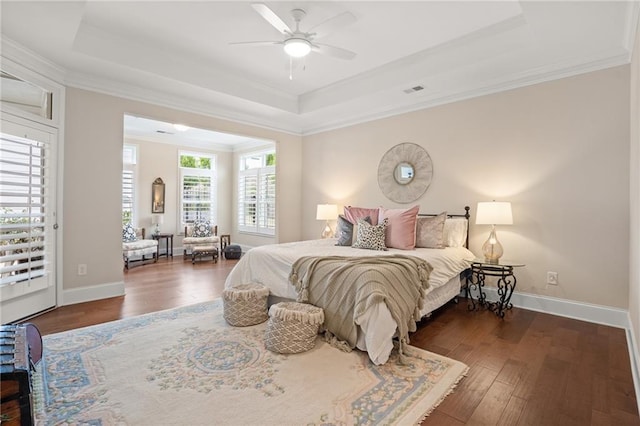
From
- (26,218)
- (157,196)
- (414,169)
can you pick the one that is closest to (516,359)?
(414,169)

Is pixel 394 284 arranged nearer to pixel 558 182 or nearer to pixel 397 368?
pixel 397 368

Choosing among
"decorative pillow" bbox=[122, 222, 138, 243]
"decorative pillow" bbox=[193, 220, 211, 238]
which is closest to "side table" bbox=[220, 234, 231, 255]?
"decorative pillow" bbox=[193, 220, 211, 238]

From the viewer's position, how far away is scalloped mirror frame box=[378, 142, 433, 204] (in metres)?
4.52

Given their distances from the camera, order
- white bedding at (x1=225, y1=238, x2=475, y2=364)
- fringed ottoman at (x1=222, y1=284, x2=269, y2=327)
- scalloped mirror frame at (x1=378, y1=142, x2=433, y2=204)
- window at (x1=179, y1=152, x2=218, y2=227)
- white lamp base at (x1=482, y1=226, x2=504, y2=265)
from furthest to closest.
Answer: window at (x1=179, y1=152, x2=218, y2=227)
scalloped mirror frame at (x1=378, y1=142, x2=433, y2=204)
white lamp base at (x1=482, y1=226, x2=504, y2=265)
white bedding at (x1=225, y1=238, x2=475, y2=364)
fringed ottoman at (x1=222, y1=284, x2=269, y2=327)

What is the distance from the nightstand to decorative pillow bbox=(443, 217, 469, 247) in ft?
0.99

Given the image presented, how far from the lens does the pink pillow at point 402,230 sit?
12.1 feet

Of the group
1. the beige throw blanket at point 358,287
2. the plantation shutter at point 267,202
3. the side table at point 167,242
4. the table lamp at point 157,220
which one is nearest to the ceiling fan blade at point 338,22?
the beige throw blanket at point 358,287

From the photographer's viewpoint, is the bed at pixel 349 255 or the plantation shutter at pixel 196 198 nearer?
the bed at pixel 349 255

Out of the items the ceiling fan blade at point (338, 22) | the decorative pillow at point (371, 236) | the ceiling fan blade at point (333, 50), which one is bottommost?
the decorative pillow at point (371, 236)

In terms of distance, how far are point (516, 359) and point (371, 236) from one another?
1783mm

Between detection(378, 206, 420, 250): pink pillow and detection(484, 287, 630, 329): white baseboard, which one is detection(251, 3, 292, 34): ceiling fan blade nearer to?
detection(378, 206, 420, 250): pink pillow

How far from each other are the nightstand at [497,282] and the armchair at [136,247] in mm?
5880

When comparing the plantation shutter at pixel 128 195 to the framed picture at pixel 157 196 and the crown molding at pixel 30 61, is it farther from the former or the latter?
the crown molding at pixel 30 61

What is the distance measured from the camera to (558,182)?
343 centimetres
